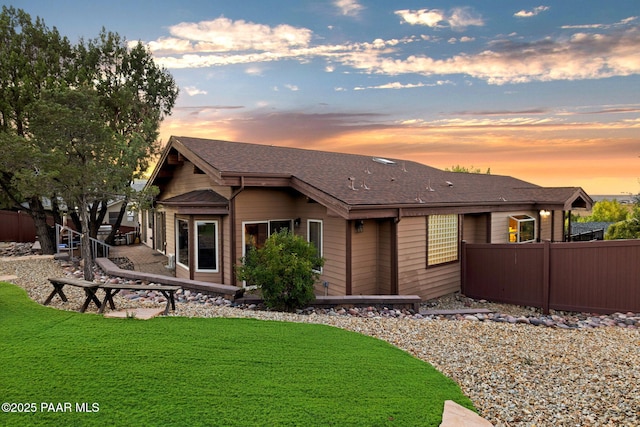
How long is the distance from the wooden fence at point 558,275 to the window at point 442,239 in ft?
1.40

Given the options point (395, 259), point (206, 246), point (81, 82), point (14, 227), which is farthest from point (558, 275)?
point (14, 227)

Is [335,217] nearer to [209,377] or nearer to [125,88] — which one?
[209,377]

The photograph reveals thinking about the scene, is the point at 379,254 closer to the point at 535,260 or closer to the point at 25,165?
the point at 535,260

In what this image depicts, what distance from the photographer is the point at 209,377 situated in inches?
152

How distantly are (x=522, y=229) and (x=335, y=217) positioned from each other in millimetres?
7955

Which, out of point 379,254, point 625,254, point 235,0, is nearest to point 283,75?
point 235,0

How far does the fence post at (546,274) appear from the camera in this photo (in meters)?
9.25

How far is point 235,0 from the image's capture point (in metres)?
12.7

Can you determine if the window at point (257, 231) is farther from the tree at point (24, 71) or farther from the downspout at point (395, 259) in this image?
the tree at point (24, 71)

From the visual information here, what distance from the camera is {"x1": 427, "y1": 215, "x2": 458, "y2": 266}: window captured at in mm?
10297

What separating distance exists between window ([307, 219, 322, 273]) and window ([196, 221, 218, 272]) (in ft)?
8.88

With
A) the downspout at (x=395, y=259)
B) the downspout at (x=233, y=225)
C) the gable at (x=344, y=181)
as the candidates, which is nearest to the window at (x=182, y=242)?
the gable at (x=344, y=181)

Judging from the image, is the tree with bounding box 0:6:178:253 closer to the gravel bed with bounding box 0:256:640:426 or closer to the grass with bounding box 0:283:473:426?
the grass with bounding box 0:283:473:426

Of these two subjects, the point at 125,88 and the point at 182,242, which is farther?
the point at 125,88
